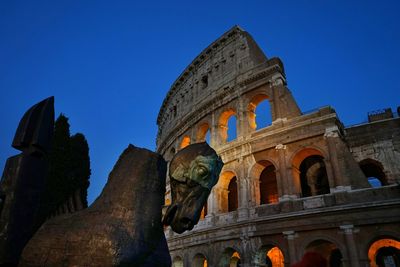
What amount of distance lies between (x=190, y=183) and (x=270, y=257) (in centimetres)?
1417

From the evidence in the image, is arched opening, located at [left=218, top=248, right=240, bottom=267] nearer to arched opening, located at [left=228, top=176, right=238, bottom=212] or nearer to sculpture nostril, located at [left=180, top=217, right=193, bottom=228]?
arched opening, located at [left=228, top=176, right=238, bottom=212]

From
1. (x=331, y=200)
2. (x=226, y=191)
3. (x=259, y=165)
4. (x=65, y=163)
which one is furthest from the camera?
(x=226, y=191)

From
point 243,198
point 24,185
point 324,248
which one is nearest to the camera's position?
point 24,185

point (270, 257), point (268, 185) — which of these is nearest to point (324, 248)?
point (270, 257)

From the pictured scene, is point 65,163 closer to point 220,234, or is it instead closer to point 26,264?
point 26,264

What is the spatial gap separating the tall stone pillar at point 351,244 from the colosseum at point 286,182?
0.10 feet

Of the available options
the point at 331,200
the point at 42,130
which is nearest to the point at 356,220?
the point at 331,200

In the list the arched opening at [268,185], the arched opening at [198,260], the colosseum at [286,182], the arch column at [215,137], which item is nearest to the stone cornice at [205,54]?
the colosseum at [286,182]

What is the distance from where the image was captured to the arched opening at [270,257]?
39.0 feet

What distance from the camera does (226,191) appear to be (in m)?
14.8

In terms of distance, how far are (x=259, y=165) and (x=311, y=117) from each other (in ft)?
10.5

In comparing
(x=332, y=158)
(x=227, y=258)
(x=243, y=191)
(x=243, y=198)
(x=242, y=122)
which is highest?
(x=242, y=122)

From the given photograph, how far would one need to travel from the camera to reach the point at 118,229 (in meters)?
1.64

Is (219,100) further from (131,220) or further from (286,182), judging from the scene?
(131,220)
